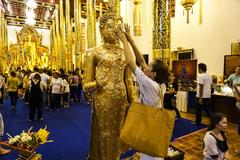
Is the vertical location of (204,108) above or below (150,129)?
below

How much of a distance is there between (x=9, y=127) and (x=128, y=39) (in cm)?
505

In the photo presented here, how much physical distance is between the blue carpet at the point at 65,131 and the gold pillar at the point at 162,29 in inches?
72.3

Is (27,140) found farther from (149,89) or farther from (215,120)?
(215,120)

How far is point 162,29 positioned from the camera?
338 cm

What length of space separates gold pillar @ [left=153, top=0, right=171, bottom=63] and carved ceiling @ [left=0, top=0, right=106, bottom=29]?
1035 centimetres

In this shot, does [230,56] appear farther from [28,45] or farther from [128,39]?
[28,45]

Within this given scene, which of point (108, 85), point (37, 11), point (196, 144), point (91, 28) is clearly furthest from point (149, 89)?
point (37, 11)

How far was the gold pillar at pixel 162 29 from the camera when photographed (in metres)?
3.37

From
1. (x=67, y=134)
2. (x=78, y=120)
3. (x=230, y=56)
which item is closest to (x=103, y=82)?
(x=67, y=134)

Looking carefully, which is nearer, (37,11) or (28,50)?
(37,11)

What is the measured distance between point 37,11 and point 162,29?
16.5 meters

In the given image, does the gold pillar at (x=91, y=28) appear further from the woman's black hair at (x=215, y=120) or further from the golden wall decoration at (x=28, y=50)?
the golden wall decoration at (x=28, y=50)

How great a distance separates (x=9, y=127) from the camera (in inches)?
221

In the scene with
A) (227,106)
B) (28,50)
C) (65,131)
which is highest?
(28,50)
